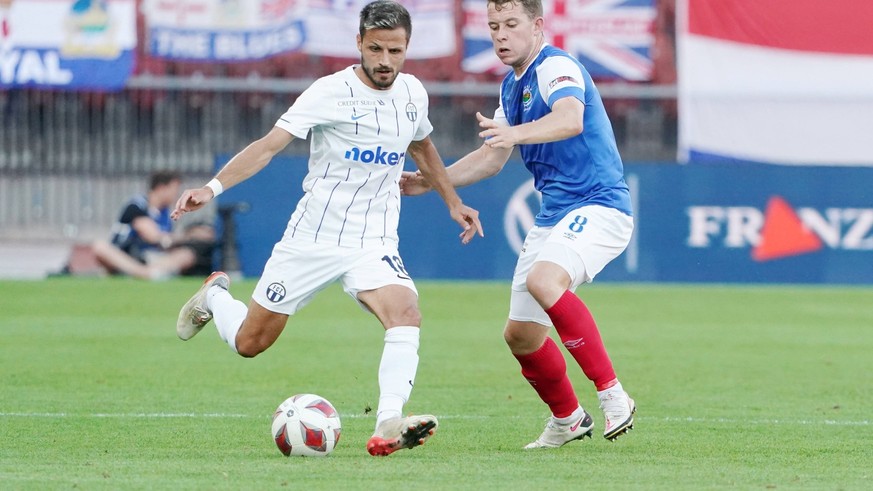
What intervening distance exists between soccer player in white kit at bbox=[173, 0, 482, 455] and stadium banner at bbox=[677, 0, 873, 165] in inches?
561

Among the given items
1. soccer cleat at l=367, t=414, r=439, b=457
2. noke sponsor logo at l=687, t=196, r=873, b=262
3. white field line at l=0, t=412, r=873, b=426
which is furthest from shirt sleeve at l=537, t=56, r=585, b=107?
noke sponsor logo at l=687, t=196, r=873, b=262

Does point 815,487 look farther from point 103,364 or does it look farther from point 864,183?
point 864,183

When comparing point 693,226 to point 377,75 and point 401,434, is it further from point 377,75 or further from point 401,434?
point 401,434

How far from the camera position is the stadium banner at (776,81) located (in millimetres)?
21172

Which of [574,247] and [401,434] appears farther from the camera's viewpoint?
[574,247]

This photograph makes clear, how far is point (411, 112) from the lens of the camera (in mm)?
7422

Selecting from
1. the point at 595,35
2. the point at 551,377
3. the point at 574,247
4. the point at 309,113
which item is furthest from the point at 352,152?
the point at 595,35

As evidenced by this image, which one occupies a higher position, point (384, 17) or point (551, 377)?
point (384, 17)

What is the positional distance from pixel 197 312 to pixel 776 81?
48.4 feet

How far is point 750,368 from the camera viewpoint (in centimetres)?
1122

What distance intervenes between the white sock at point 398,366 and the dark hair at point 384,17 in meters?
1.40

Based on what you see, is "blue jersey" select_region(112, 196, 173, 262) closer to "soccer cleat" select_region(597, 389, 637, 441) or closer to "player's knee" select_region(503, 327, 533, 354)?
"player's knee" select_region(503, 327, 533, 354)

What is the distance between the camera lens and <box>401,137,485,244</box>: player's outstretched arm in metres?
7.76

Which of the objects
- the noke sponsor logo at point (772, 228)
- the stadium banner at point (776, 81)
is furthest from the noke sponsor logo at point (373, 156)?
the stadium banner at point (776, 81)
